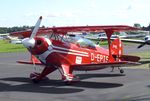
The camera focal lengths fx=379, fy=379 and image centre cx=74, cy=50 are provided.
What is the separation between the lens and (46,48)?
13.6m

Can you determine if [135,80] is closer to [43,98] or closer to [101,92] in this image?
[101,92]

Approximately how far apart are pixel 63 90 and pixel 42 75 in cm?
246

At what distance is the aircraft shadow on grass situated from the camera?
12405mm

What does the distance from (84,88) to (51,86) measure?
1402 millimetres

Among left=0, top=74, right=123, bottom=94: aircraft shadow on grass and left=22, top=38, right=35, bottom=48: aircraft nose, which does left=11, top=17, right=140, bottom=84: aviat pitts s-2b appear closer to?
left=22, top=38, right=35, bottom=48: aircraft nose

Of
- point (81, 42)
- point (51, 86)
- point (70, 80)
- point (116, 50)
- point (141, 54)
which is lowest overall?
point (141, 54)

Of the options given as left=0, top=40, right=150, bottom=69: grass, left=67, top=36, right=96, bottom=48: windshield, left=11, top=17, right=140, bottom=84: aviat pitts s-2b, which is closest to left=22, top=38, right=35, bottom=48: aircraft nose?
left=11, top=17, right=140, bottom=84: aviat pitts s-2b

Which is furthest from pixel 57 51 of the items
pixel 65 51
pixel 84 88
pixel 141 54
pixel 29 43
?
pixel 141 54

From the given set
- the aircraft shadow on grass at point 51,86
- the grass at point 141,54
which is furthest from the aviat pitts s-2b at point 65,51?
the grass at point 141,54

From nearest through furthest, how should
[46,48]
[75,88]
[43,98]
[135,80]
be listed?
[43,98], [75,88], [46,48], [135,80]

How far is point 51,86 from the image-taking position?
44.2 feet

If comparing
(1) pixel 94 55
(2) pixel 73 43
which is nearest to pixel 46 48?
(2) pixel 73 43

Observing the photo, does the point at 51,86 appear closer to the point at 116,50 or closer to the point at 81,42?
the point at 81,42

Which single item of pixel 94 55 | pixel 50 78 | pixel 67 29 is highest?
A: pixel 67 29
